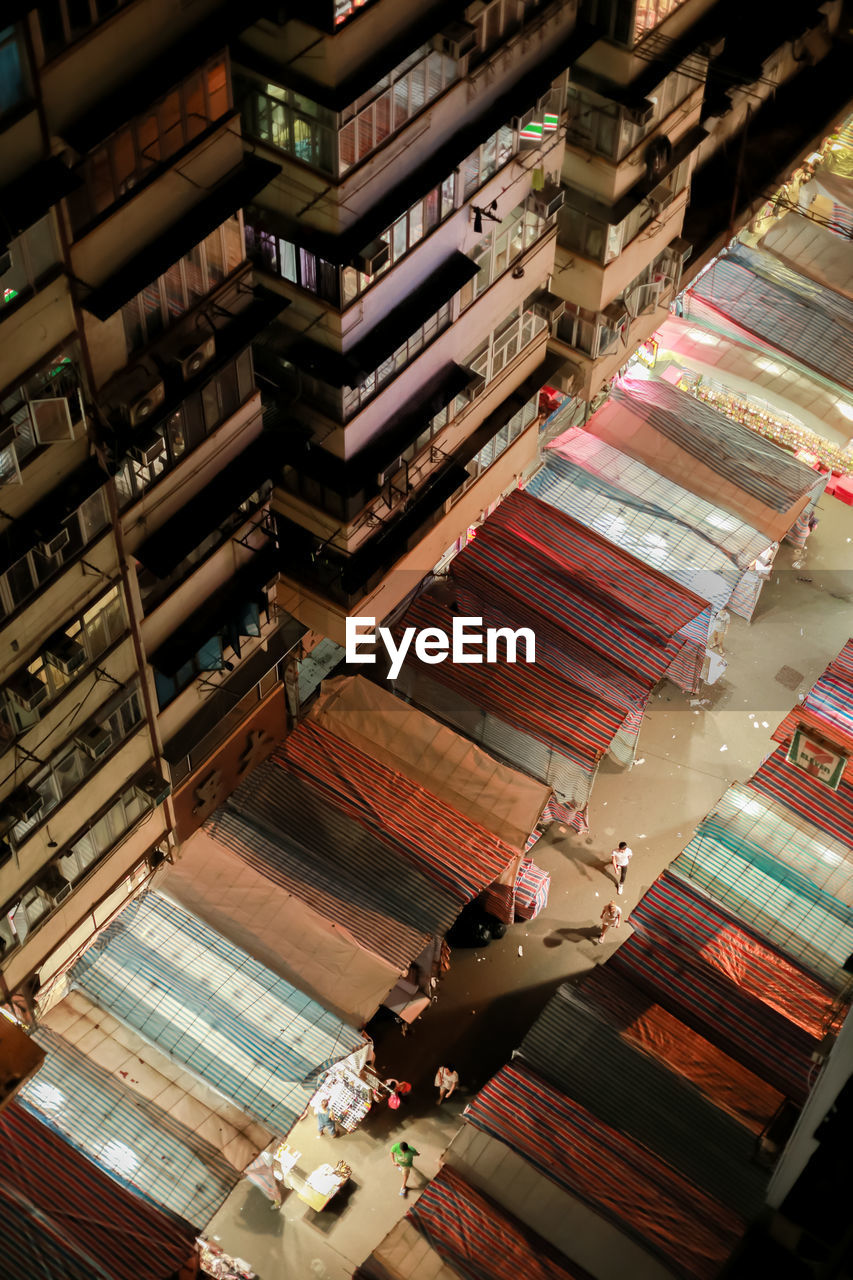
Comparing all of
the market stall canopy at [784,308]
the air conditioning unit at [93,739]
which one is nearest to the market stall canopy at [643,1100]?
the air conditioning unit at [93,739]

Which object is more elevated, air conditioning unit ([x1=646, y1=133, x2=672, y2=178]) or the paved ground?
air conditioning unit ([x1=646, y1=133, x2=672, y2=178])

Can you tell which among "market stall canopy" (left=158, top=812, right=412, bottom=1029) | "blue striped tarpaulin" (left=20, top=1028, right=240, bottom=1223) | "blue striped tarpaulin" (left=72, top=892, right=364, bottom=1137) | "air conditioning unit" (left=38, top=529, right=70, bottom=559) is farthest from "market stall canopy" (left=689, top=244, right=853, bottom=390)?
"blue striped tarpaulin" (left=20, top=1028, right=240, bottom=1223)

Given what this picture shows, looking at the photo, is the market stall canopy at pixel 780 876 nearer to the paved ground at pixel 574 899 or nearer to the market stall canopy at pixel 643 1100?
the market stall canopy at pixel 643 1100

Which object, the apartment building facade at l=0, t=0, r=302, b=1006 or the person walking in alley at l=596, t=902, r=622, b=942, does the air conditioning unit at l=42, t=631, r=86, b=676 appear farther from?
the person walking in alley at l=596, t=902, r=622, b=942

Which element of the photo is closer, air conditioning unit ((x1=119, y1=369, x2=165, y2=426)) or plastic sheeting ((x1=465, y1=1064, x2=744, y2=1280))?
air conditioning unit ((x1=119, y1=369, x2=165, y2=426))

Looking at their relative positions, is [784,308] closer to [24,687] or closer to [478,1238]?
[478,1238]

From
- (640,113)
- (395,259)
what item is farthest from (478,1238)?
(640,113)
